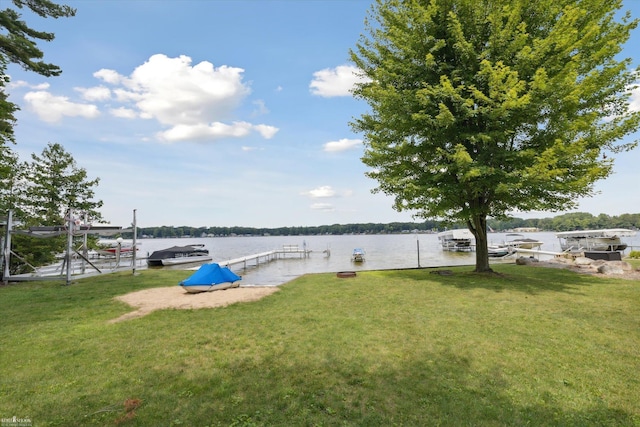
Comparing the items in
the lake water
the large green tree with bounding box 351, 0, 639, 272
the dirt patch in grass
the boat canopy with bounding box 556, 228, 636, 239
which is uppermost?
the large green tree with bounding box 351, 0, 639, 272

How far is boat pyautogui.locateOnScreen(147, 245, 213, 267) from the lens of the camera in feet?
115

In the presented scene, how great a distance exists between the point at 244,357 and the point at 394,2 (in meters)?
18.7

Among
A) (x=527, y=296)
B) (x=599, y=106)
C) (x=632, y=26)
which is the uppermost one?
(x=632, y=26)

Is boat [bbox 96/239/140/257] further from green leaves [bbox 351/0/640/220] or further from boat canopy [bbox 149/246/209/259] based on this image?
green leaves [bbox 351/0/640/220]

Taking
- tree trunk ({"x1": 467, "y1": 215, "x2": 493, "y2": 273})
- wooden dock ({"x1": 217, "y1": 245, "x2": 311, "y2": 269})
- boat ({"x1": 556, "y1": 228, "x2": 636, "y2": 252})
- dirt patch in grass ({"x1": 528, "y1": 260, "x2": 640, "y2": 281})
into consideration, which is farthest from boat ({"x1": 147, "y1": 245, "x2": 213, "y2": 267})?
boat ({"x1": 556, "y1": 228, "x2": 636, "y2": 252})

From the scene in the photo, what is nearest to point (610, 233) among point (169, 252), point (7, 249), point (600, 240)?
point (600, 240)

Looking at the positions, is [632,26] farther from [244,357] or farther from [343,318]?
[244,357]

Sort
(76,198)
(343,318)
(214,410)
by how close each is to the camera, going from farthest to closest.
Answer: (76,198) < (343,318) < (214,410)

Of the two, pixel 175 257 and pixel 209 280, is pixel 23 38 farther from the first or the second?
pixel 175 257

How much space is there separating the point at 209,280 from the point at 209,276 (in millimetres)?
180

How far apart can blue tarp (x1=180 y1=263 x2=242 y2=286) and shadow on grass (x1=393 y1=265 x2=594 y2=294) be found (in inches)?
359

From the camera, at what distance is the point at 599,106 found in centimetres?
1468

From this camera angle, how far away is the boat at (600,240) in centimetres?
3241

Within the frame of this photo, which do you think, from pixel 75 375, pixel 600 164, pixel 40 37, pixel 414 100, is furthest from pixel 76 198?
pixel 600 164
